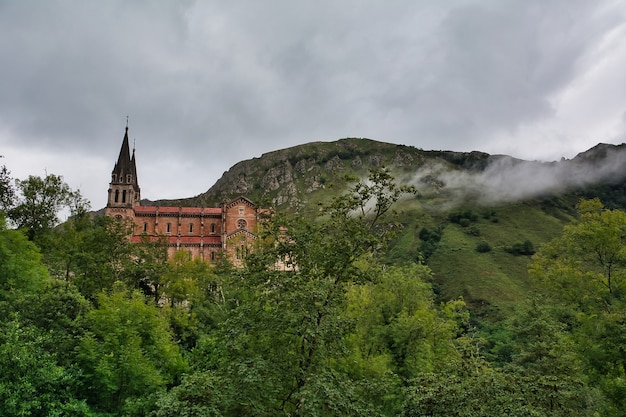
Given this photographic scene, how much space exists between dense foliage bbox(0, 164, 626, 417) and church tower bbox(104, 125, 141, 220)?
177 ft

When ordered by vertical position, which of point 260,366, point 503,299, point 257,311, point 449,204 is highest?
point 449,204

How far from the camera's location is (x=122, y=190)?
93688 mm

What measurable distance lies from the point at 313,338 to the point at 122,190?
287 ft

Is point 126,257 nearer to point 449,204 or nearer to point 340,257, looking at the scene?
point 340,257

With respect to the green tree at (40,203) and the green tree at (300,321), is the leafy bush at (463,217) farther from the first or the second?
the green tree at (300,321)

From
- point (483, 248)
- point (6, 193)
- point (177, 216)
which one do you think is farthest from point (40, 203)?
point (483, 248)

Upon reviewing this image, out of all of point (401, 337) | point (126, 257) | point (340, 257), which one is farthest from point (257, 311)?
point (126, 257)

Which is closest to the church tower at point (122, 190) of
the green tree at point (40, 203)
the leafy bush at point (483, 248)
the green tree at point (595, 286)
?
the green tree at point (40, 203)

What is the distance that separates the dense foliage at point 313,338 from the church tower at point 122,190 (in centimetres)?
5382

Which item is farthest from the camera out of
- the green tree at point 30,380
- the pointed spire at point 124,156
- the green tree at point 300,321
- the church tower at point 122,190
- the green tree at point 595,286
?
the pointed spire at point 124,156

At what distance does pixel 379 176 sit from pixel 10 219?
35.3 meters

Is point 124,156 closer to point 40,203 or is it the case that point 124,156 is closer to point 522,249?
point 40,203

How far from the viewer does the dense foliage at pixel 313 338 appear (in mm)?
14203

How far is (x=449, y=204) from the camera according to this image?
173750 millimetres
